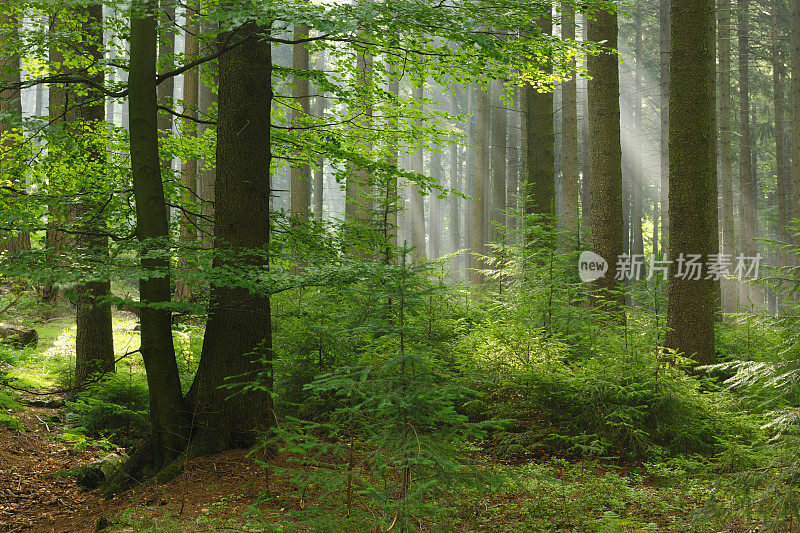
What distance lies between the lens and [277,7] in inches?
187

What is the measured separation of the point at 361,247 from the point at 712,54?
12162mm

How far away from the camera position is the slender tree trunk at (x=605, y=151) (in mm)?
10086

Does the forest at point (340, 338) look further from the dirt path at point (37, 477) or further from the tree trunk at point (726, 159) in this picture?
the tree trunk at point (726, 159)

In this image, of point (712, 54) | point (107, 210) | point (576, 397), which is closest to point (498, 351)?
point (576, 397)

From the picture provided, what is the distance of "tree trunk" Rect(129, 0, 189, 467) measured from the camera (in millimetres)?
5910

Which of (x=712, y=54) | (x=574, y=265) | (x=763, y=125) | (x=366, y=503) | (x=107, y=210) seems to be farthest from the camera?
(x=763, y=125)

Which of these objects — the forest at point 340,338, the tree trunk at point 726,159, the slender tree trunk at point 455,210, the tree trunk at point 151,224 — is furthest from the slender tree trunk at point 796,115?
the slender tree trunk at point 455,210

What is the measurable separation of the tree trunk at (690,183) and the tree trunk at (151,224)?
660cm

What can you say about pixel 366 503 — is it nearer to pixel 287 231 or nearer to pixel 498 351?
pixel 498 351

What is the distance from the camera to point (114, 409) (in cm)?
729

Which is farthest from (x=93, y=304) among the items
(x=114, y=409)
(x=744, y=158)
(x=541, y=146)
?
(x=744, y=158)

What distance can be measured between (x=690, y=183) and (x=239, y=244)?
247 inches

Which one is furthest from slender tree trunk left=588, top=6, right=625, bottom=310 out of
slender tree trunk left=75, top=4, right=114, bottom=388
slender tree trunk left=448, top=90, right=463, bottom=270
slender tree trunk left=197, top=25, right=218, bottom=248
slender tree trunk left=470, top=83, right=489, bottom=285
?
slender tree trunk left=448, top=90, right=463, bottom=270

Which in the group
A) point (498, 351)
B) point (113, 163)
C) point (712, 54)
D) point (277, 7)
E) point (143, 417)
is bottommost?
point (143, 417)
